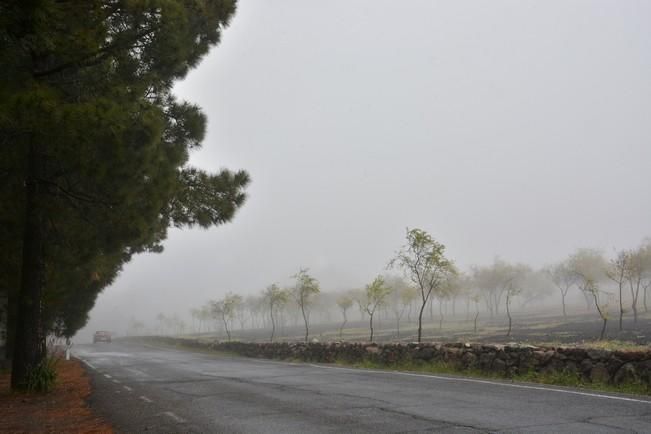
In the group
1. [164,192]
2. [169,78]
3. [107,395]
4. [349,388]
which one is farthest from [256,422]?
[169,78]

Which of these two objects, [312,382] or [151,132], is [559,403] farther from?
Result: [151,132]

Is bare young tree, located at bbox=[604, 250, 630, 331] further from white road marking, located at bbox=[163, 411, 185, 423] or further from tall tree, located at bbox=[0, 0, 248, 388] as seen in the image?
white road marking, located at bbox=[163, 411, 185, 423]

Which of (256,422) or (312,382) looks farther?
(312,382)

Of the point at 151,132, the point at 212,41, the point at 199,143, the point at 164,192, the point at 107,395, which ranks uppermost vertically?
the point at 212,41

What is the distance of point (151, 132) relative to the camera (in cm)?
1036

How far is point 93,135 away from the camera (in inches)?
379

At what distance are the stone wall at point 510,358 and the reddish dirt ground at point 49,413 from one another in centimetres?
1023

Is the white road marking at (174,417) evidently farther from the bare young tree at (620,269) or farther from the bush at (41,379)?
the bare young tree at (620,269)

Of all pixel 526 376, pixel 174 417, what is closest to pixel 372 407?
pixel 174 417

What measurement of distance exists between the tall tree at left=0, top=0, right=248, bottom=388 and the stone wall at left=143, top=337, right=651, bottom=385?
830 centimetres

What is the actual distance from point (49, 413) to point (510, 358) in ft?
37.0

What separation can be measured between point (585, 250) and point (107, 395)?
303 feet

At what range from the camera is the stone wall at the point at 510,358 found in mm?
11359

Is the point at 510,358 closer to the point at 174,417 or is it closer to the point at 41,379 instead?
the point at 174,417
